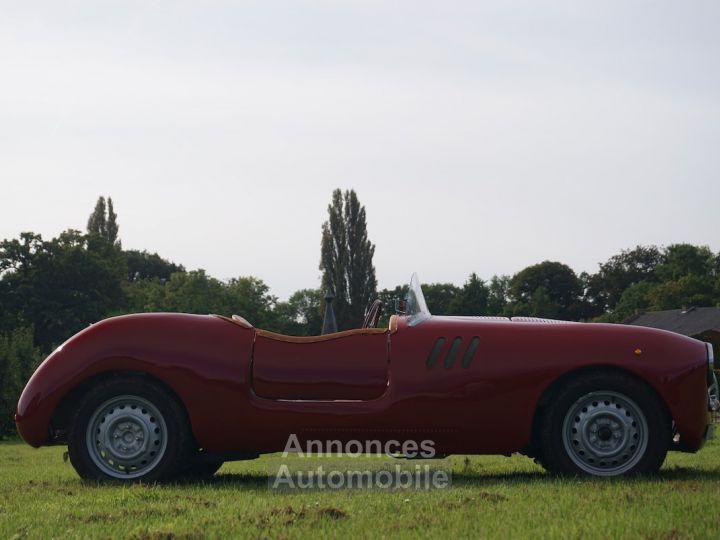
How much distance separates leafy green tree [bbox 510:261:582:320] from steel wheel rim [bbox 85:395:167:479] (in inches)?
3548

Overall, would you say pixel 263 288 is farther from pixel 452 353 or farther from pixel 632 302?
pixel 452 353

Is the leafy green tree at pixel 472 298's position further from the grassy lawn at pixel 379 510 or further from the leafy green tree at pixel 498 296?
the grassy lawn at pixel 379 510

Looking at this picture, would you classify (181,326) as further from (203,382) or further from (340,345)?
(340,345)

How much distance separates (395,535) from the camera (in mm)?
4746

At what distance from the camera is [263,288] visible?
9444cm

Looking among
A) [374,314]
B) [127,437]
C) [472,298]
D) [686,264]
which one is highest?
[686,264]

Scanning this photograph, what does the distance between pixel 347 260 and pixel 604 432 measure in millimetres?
71306

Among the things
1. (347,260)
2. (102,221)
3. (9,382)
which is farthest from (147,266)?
(9,382)

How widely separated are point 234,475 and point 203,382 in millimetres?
1083

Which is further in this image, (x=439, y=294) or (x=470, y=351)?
(x=439, y=294)

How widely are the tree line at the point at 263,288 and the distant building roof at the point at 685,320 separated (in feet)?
12.8

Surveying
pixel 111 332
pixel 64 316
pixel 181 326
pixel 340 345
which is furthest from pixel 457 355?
pixel 64 316

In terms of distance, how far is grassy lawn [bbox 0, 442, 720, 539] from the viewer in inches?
190

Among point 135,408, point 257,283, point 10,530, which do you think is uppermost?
point 257,283
